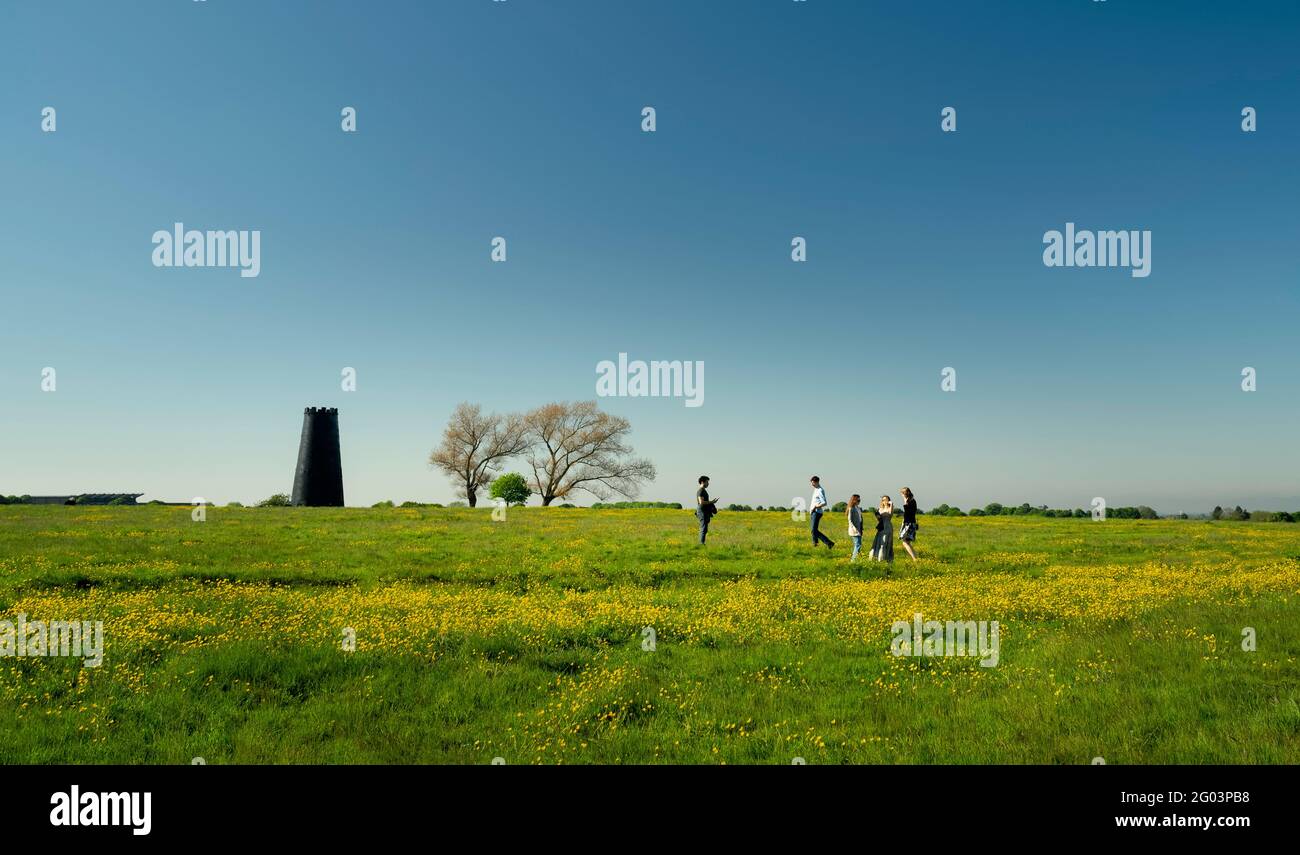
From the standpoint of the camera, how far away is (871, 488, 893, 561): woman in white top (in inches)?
881

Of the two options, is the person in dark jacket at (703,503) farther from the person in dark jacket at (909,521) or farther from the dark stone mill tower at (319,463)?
the dark stone mill tower at (319,463)

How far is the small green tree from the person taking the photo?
78562mm

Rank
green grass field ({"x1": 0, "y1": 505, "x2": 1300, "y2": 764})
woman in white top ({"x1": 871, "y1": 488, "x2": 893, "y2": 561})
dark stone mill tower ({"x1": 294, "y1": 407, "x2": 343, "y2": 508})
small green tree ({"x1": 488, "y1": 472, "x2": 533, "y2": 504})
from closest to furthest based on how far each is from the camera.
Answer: green grass field ({"x1": 0, "y1": 505, "x2": 1300, "y2": 764}) → woman in white top ({"x1": 871, "y1": 488, "x2": 893, "y2": 561}) → dark stone mill tower ({"x1": 294, "y1": 407, "x2": 343, "y2": 508}) → small green tree ({"x1": 488, "y1": 472, "x2": 533, "y2": 504})

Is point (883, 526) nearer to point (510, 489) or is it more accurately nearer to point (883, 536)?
point (883, 536)

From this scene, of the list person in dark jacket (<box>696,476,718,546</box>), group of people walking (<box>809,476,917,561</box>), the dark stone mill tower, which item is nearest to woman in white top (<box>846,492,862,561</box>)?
group of people walking (<box>809,476,917,561</box>)

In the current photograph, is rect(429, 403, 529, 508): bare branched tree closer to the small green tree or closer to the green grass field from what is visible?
the small green tree

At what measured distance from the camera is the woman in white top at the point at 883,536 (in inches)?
881

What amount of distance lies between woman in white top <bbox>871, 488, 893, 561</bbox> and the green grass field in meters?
1.01

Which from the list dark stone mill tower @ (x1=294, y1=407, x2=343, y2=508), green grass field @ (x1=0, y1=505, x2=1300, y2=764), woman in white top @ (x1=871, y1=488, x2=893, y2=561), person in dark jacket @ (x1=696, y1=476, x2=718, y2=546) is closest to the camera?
green grass field @ (x1=0, y1=505, x2=1300, y2=764)

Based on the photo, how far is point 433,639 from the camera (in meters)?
12.0

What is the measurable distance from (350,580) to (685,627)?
1117 centimetres

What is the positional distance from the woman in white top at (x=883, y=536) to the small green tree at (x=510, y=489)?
60.0 metres

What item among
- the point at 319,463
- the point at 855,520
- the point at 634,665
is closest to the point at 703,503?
the point at 855,520

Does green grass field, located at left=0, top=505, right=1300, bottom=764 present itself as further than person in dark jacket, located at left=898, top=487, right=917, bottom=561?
No
